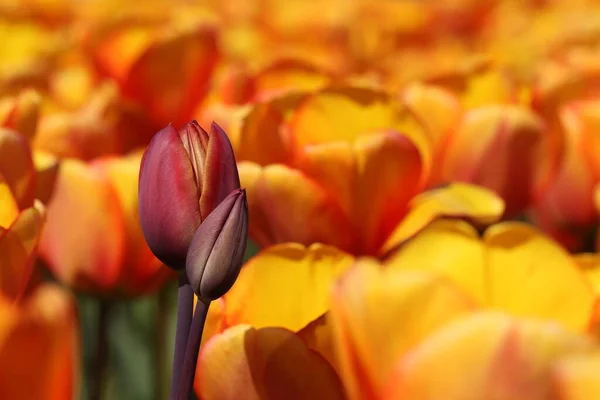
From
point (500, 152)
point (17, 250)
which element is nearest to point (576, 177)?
point (500, 152)

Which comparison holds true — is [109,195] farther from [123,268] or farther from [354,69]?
[354,69]

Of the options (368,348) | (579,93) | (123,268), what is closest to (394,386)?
(368,348)

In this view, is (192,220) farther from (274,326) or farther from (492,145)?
(492,145)

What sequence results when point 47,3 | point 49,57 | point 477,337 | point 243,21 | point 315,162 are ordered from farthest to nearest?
point 243,21, point 47,3, point 49,57, point 315,162, point 477,337

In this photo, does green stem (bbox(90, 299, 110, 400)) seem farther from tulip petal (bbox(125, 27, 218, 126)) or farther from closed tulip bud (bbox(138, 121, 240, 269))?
closed tulip bud (bbox(138, 121, 240, 269))

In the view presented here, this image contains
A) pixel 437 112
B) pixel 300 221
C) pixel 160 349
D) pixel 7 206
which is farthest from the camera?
pixel 160 349

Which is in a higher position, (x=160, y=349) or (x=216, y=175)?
(x=216, y=175)
